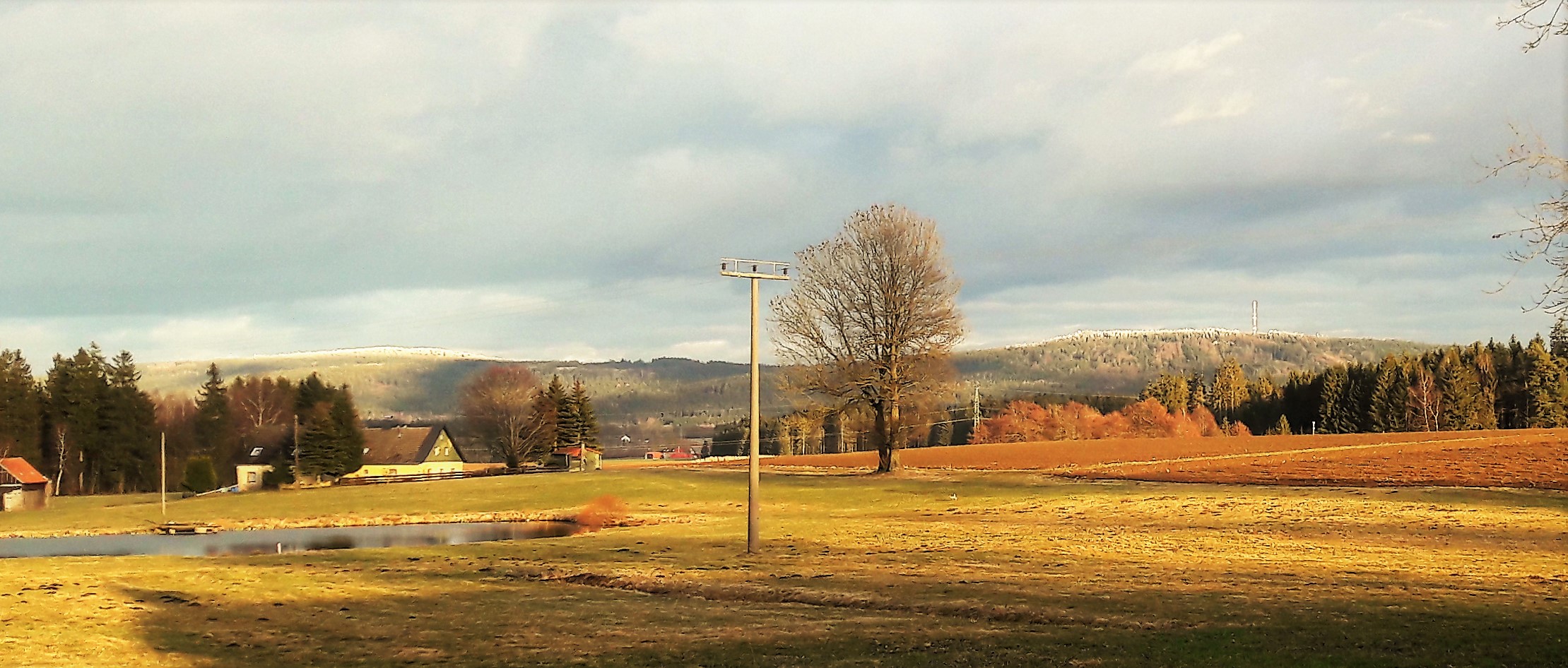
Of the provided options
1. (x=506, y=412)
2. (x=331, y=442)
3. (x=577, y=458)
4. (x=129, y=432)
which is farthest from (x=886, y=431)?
(x=129, y=432)

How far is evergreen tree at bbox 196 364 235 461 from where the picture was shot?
106938mm

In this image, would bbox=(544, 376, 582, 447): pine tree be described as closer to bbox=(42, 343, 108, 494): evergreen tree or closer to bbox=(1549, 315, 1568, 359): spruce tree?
bbox=(42, 343, 108, 494): evergreen tree

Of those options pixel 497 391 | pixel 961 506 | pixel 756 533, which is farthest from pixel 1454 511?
pixel 497 391

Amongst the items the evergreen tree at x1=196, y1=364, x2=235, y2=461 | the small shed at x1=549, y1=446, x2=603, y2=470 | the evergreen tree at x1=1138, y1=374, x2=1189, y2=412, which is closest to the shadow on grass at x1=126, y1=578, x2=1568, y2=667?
the small shed at x1=549, y1=446, x2=603, y2=470

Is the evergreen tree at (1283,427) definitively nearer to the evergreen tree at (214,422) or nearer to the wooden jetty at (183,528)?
the evergreen tree at (214,422)

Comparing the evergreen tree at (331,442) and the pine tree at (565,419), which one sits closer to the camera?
the evergreen tree at (331,442)

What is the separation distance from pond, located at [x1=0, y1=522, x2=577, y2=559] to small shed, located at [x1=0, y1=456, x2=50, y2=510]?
24.0 m

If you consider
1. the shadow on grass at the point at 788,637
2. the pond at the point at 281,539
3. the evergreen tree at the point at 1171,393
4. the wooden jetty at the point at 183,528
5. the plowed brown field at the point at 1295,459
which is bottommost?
the wooden jetty at the point at 183,528

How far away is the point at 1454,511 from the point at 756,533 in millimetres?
23096

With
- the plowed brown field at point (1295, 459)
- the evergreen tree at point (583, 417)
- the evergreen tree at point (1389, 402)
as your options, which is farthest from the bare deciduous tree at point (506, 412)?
the evergreen tree at point (1389, 402)

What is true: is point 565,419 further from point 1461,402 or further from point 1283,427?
point 1461,402

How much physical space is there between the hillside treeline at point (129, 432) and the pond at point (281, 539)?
34490mm

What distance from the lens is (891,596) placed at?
1948 cm

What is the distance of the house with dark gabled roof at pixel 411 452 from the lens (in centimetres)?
10312
